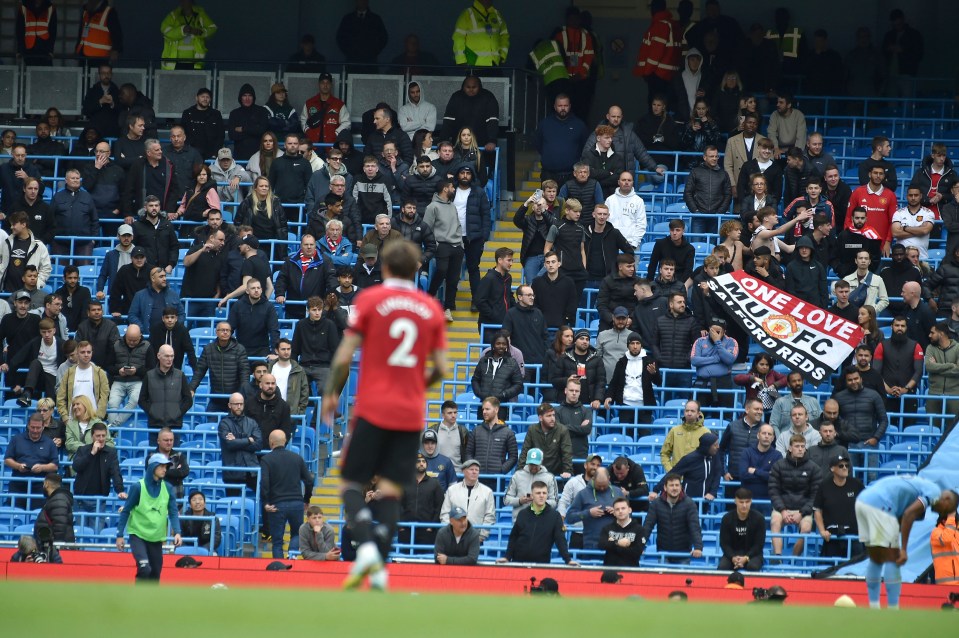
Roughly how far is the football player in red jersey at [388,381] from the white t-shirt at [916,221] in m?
12.8

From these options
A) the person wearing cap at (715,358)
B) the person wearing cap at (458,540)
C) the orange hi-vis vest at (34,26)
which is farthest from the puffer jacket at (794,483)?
the orange hi-vis vest at (34,26)

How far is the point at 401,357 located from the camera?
8750 millimetres

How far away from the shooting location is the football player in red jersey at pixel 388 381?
8.66 m

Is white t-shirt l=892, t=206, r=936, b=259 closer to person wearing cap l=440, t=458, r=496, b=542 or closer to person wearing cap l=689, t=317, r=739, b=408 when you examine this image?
person wearing cap l=689, t=317, r=739, b=408

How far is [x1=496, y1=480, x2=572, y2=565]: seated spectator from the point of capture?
52.7ft

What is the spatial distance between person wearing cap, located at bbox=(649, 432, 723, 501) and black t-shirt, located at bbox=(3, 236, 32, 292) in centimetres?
873

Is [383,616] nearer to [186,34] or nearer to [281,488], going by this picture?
[281,488]

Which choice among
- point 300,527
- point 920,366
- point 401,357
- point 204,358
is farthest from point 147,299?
point 401,357

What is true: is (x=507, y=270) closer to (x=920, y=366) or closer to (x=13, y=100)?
(x=920, y=366)

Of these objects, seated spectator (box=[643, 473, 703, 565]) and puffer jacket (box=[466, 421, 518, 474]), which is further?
puffer jacket (box=[466, 421, 518, 474])

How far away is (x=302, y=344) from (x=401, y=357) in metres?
10.2

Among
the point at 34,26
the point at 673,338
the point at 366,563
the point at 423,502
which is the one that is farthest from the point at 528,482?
the point at 34,26

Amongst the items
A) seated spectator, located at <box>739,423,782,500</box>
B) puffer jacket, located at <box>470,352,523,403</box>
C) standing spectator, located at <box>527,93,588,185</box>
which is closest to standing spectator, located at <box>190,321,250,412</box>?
puffer jacket, located at <box>470,352,523,403</box>

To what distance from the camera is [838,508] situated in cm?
1680
